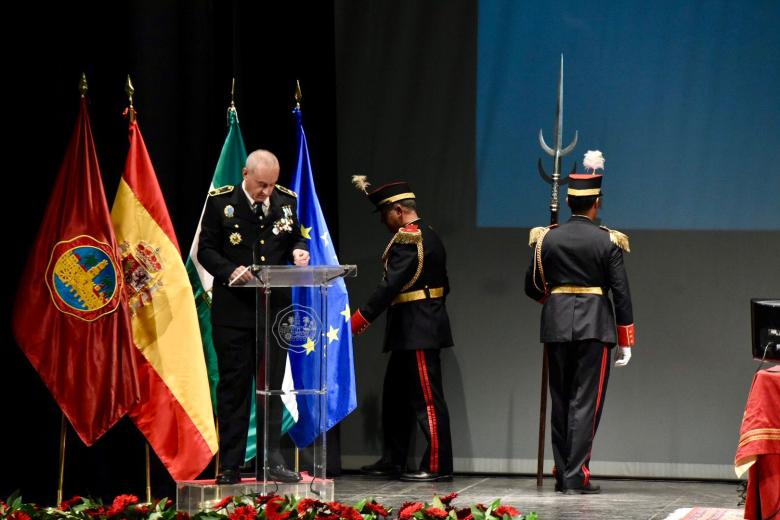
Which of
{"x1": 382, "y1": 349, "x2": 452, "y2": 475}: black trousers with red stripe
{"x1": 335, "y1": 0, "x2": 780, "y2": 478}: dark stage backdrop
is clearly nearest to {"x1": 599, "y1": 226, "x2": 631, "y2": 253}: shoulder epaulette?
{"x1": 335, "y1": 0, "x2": 780, "y2": 478}: dark stage backdrop

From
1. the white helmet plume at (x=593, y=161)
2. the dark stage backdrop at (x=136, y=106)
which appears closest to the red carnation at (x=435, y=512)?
the dark stage backdrop at (x=136, y=106)

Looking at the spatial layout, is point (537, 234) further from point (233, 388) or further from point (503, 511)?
point (503, 511)

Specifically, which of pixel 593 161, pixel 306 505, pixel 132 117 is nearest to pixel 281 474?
pixel 306 505

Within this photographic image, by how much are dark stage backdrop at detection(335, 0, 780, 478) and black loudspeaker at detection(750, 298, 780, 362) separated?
6.37ft

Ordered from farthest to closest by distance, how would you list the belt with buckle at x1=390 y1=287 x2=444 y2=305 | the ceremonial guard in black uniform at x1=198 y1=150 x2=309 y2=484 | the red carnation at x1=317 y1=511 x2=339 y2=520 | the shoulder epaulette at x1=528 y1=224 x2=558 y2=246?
the belt with buckle at x1=390 y1=287 x2=444 y2=305
the shoulder epaulette at x1=528 y1=224 x2=558 y2=246
the ceremonial guard in black uniform at x1=198 y1=150 x2=309 y2=484
the red carnation at x1=317 y1=511 x2=339 y2=520

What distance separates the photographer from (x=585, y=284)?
19.8ft

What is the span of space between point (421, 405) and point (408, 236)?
2.88ft

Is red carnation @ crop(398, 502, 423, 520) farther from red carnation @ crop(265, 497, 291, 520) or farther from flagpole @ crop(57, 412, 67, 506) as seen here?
flagpole @ crop(57, 412, 67, 506)

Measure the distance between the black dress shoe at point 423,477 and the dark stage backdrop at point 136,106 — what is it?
129 centimetres

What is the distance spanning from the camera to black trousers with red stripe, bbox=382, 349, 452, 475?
6410 mm

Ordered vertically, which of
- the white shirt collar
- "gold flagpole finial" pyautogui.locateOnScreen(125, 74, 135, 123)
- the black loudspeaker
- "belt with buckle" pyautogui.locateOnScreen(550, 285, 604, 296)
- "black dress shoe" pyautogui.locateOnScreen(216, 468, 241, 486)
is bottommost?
"black dress shoe" pyautogui.locateOnScreen(216, 468, 241, 486)

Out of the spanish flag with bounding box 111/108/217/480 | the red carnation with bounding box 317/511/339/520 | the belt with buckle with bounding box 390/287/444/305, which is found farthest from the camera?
the belt with buckle with bounding box 390/287/444/305

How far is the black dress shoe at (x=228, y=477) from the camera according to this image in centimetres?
506

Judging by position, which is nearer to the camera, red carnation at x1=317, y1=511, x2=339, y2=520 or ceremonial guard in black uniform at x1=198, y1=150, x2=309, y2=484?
red carnation at x1=317, y1=511, x2=339, y2=520
